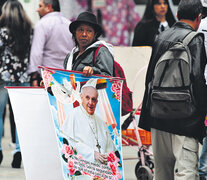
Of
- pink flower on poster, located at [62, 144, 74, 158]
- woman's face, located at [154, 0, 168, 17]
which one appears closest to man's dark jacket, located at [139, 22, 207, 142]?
pink flower on poster, located at [62, 144, 74, 158]

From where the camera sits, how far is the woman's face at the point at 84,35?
19.2 ft

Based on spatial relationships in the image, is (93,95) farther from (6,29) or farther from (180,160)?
(6,29)

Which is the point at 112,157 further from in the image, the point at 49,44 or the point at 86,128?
the point at 49,44

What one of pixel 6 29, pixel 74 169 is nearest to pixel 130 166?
pixel 6 29

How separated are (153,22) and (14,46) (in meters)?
2.07

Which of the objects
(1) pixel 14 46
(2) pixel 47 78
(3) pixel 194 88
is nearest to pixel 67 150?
(2) pixel 47 78

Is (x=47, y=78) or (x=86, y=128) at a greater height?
(x=47, y=78)

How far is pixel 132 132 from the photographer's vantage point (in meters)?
7.43

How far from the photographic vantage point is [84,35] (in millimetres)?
5855

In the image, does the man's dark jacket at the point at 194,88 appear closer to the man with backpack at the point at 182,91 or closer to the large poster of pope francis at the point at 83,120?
the man with backpack at the point at 182,91

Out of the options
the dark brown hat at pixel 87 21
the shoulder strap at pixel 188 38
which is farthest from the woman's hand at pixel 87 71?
the shoulder strap at pixel 188 38

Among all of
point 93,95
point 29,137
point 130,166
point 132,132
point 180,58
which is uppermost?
point 180,58

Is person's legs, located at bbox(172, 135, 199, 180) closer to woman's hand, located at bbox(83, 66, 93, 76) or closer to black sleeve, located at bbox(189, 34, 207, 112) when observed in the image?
black sleeve, located at bbox(189, 34, 207, 112)

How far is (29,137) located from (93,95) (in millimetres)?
768
